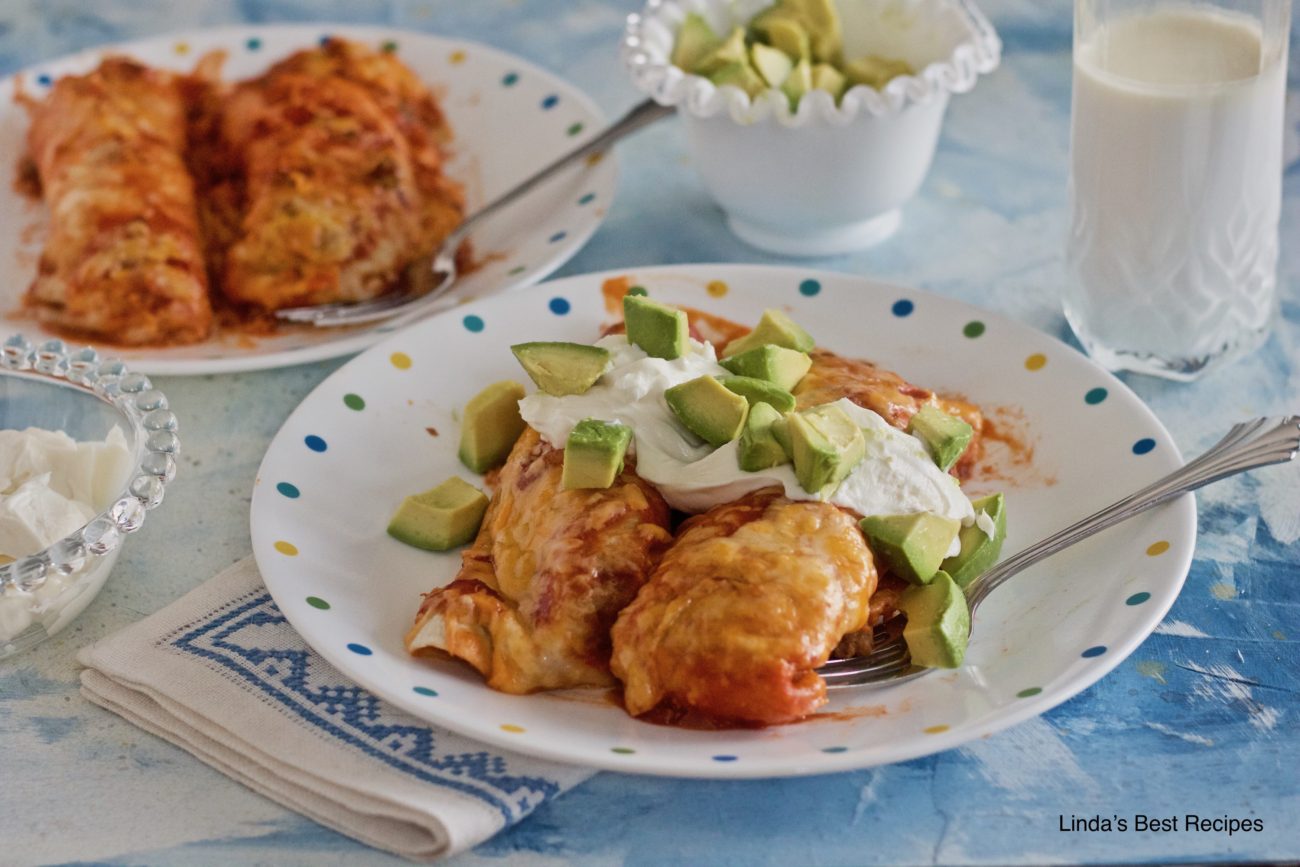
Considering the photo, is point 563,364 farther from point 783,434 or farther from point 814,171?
point 814,171

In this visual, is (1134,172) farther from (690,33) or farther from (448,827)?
(448,827)

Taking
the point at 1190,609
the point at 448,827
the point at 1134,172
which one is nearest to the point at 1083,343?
the point at 1134,172

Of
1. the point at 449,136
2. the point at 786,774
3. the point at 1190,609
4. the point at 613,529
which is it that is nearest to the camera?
the point at 786,774

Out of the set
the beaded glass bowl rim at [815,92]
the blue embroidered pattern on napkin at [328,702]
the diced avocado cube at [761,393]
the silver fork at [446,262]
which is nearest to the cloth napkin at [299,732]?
the blue embroidered pattern on napkin at [328,702]

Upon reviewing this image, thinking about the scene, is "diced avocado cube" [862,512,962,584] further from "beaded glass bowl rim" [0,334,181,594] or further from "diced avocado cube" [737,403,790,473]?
"beaded glass bowl rim" [0,334,181,594]

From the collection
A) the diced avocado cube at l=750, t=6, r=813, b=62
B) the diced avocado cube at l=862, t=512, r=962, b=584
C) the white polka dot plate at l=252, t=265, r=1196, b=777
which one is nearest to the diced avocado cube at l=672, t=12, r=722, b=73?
the diced avocado cube at l=750, t=6, r=813, b=62
